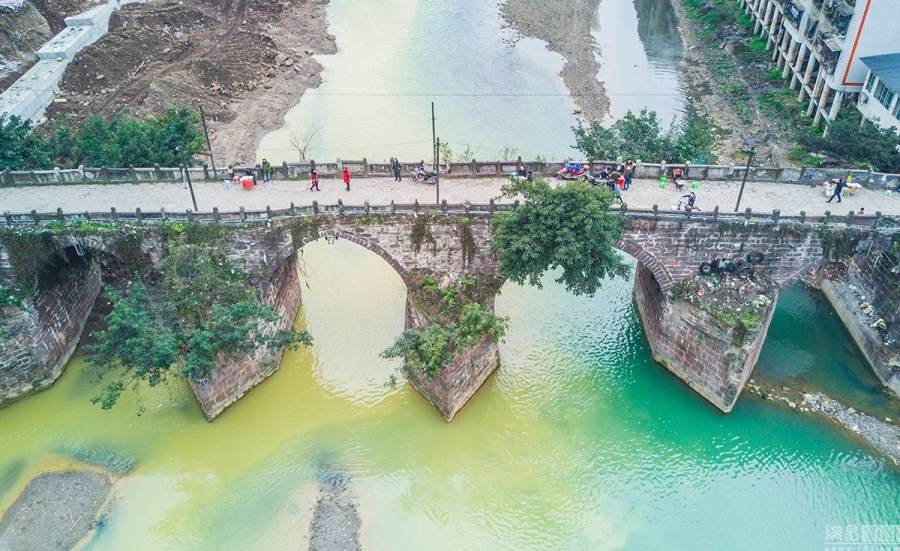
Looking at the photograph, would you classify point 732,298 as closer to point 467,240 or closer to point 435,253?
point 467,240

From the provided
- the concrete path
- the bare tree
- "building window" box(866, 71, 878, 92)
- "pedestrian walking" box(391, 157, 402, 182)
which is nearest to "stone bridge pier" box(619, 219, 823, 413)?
the concrete path

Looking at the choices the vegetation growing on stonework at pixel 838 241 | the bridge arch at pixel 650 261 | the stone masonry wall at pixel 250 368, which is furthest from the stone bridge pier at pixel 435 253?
Result: the vegetation growing on stonework at pixel 838 241

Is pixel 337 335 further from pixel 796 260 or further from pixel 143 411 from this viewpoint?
pixel 796 260

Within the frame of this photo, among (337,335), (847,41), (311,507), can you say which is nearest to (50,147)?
(337,335)

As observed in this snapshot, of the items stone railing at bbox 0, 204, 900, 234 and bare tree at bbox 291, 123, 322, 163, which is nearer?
stone railing at bbox 0, 204, 900, 234

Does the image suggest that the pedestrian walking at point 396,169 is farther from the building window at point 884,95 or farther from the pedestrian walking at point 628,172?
the building window at point 884,95

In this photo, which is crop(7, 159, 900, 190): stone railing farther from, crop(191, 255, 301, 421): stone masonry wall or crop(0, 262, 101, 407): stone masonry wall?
crop(191, 255, 301, 421): stone masonry wall
